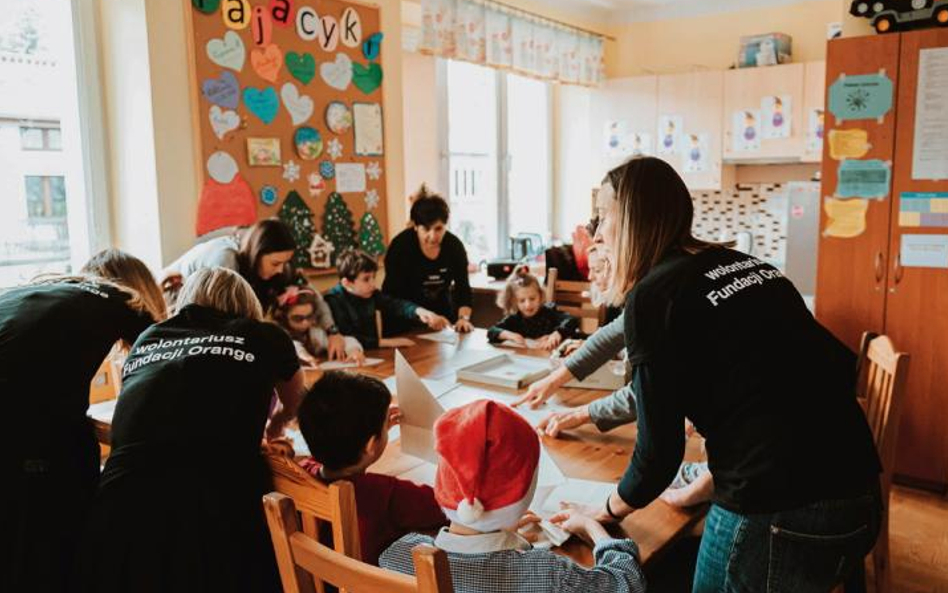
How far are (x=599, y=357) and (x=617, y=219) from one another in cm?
82

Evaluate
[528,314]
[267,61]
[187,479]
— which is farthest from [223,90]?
[187,479]

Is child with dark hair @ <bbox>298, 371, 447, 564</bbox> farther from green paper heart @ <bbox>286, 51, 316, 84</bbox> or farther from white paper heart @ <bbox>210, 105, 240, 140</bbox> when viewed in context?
green paper heart @ <bbox>286, 51, 316, 84</bbox>

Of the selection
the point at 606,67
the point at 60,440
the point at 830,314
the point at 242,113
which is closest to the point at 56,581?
the point at 60,440

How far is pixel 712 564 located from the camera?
4.52ft

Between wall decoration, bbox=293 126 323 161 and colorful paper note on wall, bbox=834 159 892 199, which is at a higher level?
wall decoration, bbox=293 126 323 161

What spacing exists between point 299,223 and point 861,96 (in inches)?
96.0

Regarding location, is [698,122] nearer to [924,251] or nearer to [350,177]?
[924,251]

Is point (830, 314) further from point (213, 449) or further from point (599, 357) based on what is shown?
point (213, 449)

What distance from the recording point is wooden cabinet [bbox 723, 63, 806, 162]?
531 cm

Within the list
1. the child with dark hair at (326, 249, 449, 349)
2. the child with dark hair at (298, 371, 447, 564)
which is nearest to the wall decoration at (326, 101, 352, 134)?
the child with dark hair at (326, 249, 449, 349)

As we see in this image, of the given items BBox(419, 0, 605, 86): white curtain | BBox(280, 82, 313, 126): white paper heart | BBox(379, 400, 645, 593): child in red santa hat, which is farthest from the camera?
BBox(419, 0, 605, 86): white curtain

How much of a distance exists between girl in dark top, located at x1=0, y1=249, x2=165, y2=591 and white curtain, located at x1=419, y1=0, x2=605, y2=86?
10.3ft

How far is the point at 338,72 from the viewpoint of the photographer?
3758 millimetres

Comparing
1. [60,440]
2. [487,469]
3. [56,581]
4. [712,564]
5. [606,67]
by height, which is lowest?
[56,581]
